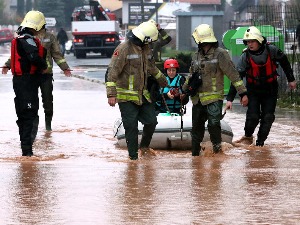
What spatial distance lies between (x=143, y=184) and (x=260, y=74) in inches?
162

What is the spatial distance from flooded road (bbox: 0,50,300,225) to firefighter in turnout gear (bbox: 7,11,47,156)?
0.43 metres

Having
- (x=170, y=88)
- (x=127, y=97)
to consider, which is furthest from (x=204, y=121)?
(x=170, y=88)

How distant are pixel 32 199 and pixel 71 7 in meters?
105

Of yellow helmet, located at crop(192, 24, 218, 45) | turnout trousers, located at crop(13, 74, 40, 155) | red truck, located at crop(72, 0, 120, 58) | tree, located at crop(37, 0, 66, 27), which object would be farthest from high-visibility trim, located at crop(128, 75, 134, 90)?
tree, located at crop(37, 0, 66, 27)

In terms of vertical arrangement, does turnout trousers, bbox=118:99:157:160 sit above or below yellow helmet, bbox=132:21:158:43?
below

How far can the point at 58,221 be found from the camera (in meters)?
8.28

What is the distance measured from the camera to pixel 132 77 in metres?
12.5

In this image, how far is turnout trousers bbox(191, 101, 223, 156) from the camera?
12.9m

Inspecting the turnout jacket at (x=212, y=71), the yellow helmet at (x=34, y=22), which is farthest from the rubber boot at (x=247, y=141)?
the yellow helmet at (x=34, y=22)

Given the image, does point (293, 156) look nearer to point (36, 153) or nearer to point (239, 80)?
point (239, 80)

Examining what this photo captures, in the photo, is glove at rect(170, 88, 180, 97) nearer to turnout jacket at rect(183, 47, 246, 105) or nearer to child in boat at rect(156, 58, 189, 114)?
child in boat at rect(156, 58, 189, 114)

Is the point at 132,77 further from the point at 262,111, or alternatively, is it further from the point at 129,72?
the point at 262,111

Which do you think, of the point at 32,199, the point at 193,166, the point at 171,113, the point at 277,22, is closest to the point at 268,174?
the point at 193,166

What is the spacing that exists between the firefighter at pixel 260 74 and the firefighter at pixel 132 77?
143 cm
